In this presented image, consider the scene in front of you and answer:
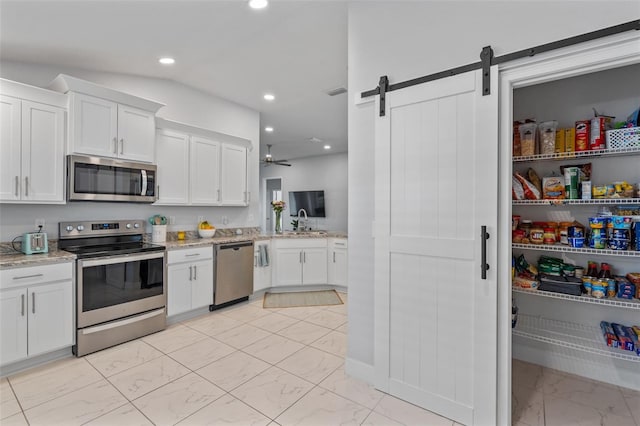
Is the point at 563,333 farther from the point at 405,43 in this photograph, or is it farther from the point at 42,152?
the point at 42,152

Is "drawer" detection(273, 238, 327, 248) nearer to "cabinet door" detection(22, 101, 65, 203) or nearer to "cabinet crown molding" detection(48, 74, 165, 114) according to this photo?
"cabinet crown molding" detection(48, 74, 165, 114)

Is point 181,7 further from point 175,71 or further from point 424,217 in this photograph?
point 424,217

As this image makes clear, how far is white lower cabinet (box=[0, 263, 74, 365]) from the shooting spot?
2229 millimetres

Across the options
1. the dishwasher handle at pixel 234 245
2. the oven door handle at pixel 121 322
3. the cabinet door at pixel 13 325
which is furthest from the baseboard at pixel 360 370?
the cabinet door at pixel 13 325

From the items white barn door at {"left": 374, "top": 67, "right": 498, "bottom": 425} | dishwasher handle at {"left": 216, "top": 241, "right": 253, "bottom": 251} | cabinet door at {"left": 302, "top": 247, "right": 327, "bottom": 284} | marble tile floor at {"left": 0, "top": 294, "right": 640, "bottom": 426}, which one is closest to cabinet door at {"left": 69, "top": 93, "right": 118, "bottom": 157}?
dishwasher handle at {"left": 216, "top": 241, "right": 253, "bottom": 251}

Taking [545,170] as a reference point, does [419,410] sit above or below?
below

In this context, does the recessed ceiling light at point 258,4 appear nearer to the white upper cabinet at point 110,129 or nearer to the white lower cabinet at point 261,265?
the white upper cabinet at point 110,129

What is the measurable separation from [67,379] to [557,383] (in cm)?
362

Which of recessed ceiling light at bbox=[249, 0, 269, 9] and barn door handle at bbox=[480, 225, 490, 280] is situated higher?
recessed ceiling light at bbox=[249, 0, 269, 9]

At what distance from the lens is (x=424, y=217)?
191cm

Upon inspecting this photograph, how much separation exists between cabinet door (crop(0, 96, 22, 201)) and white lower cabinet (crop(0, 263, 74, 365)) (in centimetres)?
69

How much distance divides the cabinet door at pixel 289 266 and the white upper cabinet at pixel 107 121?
2.16m

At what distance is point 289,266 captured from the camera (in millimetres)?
4566

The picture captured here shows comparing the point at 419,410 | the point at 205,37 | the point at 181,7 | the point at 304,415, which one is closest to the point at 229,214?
the point at 205,37
